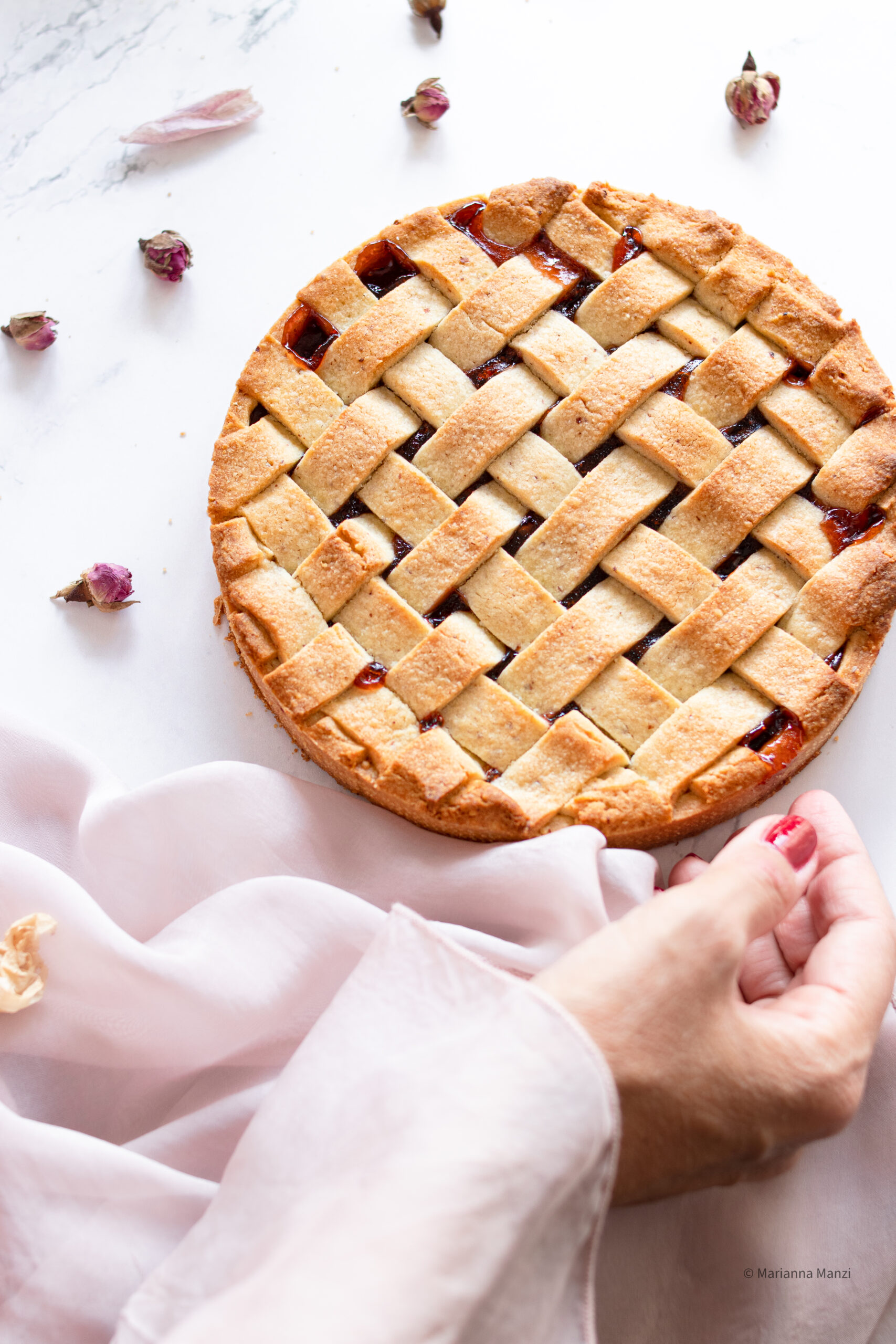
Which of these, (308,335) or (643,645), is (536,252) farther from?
(643,645)

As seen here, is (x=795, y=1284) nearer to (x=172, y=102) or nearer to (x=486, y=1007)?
(x=486, y=1007)

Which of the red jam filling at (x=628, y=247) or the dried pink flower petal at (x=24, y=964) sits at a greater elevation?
the red jam filling at (x=628, y=247)

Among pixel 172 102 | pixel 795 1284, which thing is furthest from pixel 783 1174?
pixel 172 102

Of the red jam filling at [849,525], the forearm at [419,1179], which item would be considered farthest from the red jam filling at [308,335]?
the forearm at [419,1179]

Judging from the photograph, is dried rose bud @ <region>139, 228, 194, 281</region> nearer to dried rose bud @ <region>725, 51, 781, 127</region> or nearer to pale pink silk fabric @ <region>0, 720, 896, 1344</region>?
pale pink silk fabric @ <region>0, 720, 896, 1344</region>

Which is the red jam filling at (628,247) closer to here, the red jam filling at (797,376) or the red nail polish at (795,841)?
the red jam filling at (797,376)

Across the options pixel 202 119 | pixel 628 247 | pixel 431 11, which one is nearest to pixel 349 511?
pixel 628 247
